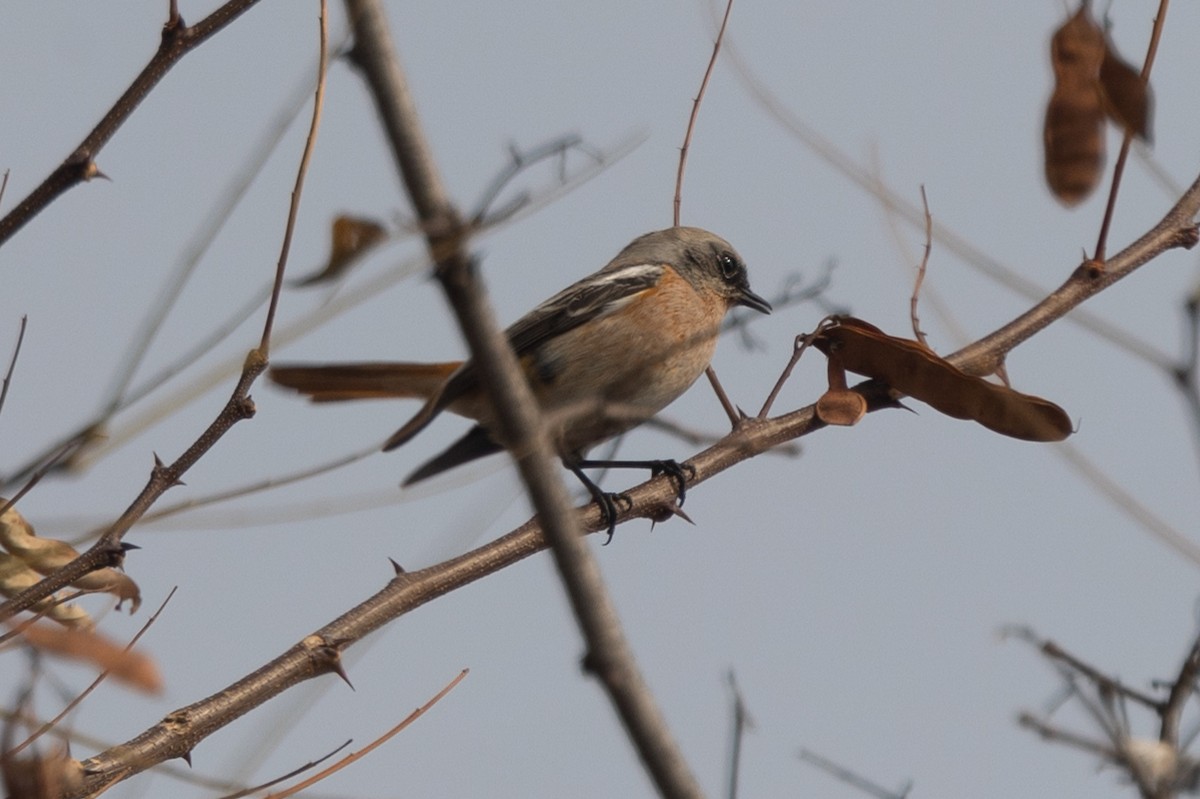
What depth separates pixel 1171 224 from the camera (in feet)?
11.2

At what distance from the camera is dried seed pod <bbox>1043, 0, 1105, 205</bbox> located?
2.93 meters

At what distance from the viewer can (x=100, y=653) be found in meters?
1.78

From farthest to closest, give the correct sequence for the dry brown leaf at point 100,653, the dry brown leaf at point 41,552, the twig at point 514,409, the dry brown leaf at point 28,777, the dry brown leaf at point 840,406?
the dry brown leaf at point 840,406 < the dry brown leaf at point 41,552 < the dry brown leaf at point 100,653 < the dry brown leaf at point 28,777 < the twig at point 514,409

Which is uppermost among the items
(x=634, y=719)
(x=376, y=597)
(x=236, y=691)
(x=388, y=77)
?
(x=376, y=597)

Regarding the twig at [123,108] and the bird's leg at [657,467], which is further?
the bird's leg at [657,467]

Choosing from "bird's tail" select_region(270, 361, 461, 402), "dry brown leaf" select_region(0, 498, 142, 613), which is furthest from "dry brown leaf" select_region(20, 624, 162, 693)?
"bird's tail" select_region(270, 361, 461, 402)

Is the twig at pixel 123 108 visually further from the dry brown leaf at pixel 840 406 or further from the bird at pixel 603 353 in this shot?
the bird at pixel 603 353

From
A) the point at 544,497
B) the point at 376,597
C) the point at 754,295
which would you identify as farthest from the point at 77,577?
the point at 754,295

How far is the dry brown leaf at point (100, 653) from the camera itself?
5.59ft

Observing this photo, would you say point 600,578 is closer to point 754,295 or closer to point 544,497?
point 544,497

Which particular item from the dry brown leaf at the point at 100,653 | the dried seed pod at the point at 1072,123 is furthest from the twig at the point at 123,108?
the dried seed pod at the point at 1072,123

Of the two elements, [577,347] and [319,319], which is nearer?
[319,319]

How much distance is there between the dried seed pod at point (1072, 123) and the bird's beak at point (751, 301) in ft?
11.0

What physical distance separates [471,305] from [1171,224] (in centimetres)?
274
